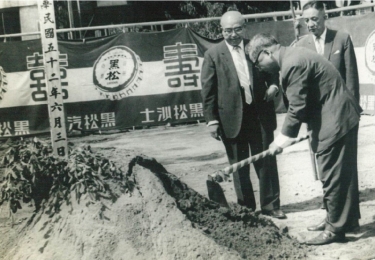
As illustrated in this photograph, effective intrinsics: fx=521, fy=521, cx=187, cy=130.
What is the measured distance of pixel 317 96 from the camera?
12.2ft

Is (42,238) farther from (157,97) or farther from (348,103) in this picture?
(157,97)

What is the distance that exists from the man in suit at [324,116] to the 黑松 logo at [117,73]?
5783 mm

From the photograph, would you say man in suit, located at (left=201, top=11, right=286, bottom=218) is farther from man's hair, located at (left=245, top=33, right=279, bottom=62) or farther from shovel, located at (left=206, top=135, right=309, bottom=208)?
man's hair, located at (left=245, top=33, right=279, bottom=62)

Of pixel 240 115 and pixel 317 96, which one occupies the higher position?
pixel 317 96

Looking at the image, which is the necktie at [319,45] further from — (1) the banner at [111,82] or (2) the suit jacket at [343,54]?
(1) the banner at [111,82]

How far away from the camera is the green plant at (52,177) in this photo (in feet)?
12.4

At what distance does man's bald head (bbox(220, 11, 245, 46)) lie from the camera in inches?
171

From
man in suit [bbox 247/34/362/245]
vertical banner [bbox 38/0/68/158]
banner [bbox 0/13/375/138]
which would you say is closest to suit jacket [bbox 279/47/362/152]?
man in suit [bbox 247/34/362/245]

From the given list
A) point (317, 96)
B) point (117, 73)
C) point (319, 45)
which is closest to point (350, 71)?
point (319, 45)

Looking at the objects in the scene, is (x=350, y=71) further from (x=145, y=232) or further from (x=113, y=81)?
(x=113, y=81)

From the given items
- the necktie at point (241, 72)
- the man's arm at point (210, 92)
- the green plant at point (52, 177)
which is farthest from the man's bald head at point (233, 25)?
the green plant at point (52, 177)

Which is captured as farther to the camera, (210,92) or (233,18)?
(210,92)

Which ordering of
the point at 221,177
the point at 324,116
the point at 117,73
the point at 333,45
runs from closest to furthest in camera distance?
1. the point at 324,116
2. the point at 221,177
3. the point at 333,45
4. the point at 117,73

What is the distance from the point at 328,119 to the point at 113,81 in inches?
239
